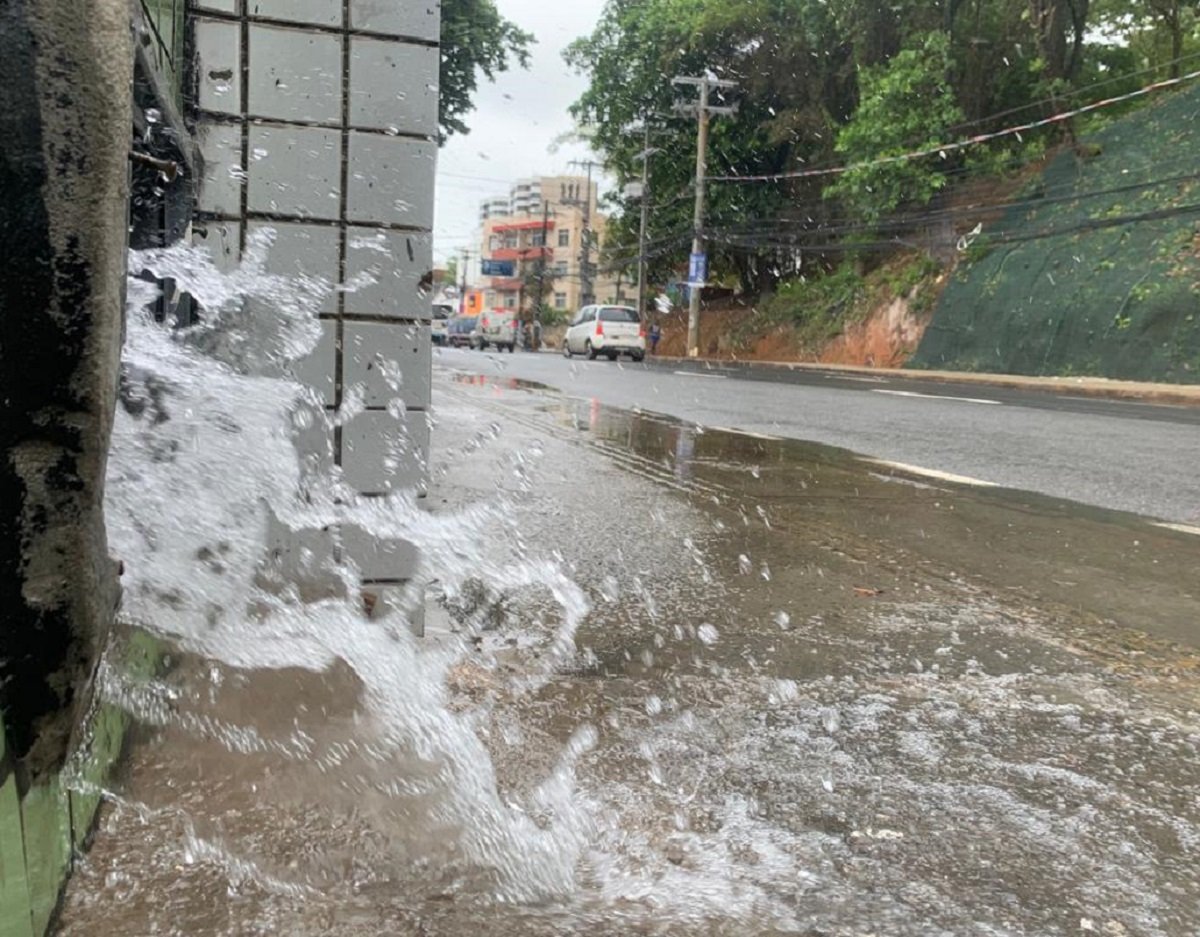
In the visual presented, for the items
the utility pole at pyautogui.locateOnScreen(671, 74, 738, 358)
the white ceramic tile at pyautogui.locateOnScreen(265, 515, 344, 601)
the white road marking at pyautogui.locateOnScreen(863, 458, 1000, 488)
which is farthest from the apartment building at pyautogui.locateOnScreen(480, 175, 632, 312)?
the white ceramic tile at pyautogui.locateOnScreen(265, 515, 344, 601)

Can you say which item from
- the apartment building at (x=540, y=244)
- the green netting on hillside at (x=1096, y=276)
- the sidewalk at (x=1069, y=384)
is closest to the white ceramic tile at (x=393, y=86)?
the sidewalk at (x=1069, y=384)

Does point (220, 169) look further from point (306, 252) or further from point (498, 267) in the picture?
point (498, 267)

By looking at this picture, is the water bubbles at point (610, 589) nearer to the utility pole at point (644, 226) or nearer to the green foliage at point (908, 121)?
the green foliage at point (908, 121)

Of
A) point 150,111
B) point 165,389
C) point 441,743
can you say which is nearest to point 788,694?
point 441,743

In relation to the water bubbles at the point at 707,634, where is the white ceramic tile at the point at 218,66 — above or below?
above

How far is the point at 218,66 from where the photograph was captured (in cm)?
224

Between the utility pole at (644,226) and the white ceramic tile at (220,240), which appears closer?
the white ceramic tile at (220,240)

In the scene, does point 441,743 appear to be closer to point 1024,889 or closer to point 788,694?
point 788,694

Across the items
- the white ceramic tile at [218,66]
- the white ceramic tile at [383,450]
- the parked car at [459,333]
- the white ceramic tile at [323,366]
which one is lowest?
the parked car at [459,333]

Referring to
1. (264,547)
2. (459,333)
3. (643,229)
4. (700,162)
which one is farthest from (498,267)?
(264,547)

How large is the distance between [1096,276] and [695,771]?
71.3 ft

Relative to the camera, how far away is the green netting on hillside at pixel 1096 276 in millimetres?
19141

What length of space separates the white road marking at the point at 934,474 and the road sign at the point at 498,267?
71.2 metres

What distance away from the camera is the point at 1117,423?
10.2 meters
